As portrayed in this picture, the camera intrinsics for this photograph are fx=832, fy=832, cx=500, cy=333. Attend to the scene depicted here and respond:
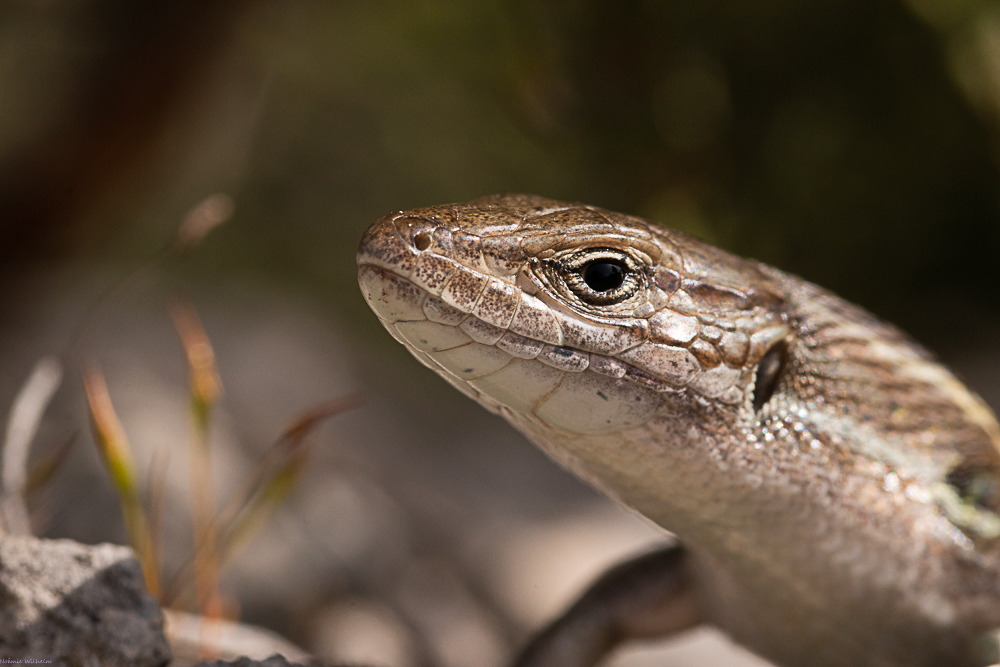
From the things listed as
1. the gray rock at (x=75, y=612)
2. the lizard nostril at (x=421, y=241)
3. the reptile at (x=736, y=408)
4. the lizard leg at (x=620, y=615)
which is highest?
the lizard nostril at (x=421, y=241)

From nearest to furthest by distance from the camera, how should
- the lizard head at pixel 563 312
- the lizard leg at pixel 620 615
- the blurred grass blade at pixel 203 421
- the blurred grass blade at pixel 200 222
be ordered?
1. the lizard head at pixel 563 312
2. the blurred grass blade at pixel 200 222
3. the blurred grass blade at pixel 203 421
4. the lizard leg at pixel 620 615

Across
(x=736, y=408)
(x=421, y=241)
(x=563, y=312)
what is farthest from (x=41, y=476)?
(x=736, y=408)

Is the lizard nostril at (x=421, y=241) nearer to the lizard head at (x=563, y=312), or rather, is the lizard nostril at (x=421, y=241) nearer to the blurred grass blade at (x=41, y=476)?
the lizard head at (x=563, y=312)

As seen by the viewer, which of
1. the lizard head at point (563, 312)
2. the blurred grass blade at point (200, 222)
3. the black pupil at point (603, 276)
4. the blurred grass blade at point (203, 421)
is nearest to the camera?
the lizard head at point (563, 312)

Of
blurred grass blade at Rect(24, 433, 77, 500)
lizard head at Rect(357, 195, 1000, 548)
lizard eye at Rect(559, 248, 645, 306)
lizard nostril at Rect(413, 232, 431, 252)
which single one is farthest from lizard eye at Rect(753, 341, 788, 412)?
blurred grass blade at Rect(24, 433, 77, 500)

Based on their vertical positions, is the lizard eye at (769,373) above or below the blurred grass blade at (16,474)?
above

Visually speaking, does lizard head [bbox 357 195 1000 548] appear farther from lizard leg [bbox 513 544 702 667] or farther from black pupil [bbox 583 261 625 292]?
lizard leg [bbox 513 544 702 667]

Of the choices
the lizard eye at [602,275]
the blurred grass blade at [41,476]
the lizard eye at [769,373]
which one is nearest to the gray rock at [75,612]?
the blurred grass blade at [41,476]
